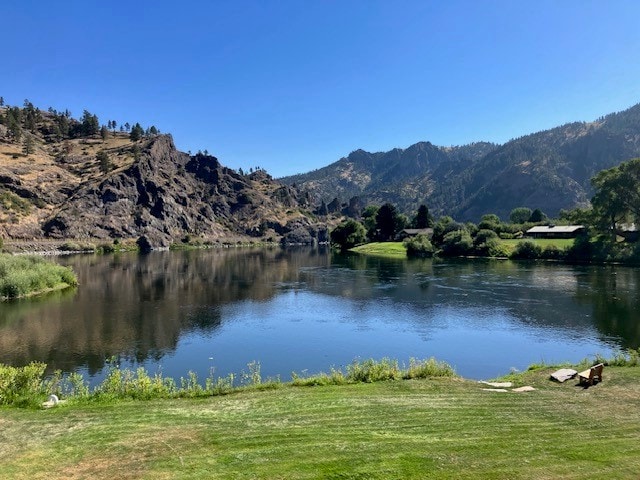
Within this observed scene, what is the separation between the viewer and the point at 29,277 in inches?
2366

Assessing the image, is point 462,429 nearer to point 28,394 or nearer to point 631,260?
point 28,394

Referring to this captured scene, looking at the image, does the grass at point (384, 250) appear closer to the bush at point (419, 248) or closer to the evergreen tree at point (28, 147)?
the bush at point (419, 248)

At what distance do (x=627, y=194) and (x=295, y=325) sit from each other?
93945mm

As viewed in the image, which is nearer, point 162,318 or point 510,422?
point 510,422

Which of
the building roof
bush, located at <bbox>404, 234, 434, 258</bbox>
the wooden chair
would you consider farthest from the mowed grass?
the building roof

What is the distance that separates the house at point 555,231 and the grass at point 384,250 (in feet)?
135

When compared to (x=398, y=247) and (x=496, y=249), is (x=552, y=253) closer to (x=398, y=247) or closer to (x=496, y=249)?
(x=496, y=249)

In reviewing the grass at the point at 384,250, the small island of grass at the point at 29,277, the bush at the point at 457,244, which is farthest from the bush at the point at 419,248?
the small island of grass at the point at 29,277

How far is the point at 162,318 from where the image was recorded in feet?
157

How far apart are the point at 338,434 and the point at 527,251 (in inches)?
4453

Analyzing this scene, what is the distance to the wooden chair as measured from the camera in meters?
19.9

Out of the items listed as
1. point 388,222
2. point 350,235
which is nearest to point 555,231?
point 388,222

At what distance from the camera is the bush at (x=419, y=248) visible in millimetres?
136750

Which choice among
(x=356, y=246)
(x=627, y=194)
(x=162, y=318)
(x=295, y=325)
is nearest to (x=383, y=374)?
(x=295, y=325)
